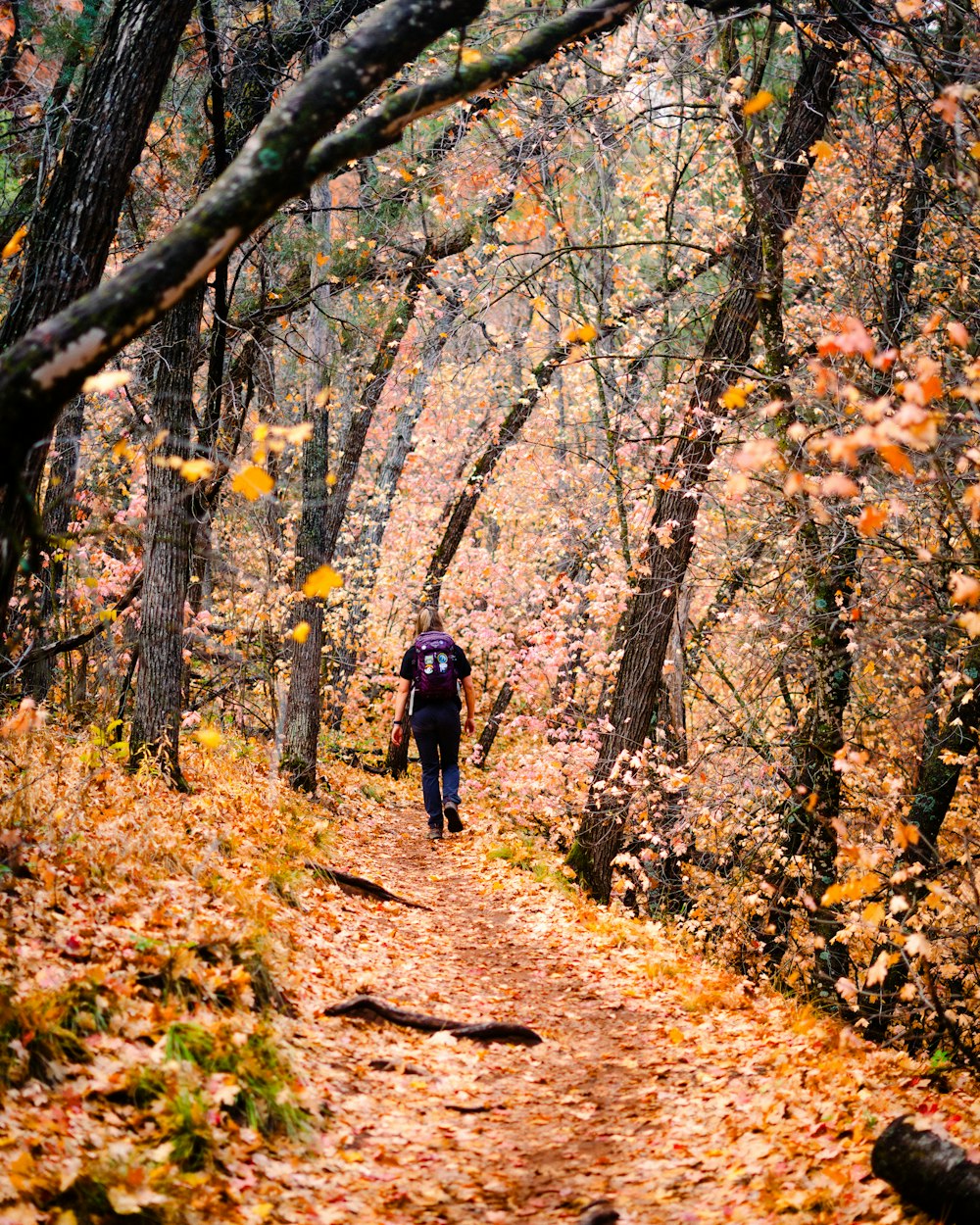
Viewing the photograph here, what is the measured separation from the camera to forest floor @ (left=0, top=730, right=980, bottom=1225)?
146 inches

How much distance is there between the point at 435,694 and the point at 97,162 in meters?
7.02

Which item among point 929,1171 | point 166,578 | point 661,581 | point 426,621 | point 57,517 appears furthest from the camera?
point 426,621

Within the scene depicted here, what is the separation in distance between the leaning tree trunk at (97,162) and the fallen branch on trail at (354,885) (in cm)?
456

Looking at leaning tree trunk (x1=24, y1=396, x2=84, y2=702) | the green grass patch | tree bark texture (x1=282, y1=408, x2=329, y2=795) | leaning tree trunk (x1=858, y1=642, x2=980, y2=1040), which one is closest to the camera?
leaning tree trunk (x1=858, y1=642, x2=980, y2=1040)

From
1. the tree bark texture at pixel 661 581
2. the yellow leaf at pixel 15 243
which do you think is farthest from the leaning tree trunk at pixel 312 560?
the yellow leaf at pixel 15 243

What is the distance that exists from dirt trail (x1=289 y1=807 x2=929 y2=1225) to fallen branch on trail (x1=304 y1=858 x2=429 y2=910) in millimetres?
289

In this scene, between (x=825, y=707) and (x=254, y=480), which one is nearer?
(x=254, y=480)

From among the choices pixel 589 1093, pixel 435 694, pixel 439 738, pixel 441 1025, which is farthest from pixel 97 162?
pixel 439 738

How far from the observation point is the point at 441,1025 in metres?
5.81

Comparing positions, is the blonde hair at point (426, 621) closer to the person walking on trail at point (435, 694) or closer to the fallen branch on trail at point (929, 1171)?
the person walking on trail at point (435, 694)

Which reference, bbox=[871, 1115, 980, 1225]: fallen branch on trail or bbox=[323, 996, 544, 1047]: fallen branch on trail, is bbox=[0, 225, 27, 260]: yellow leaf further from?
bbox=[871, 1115, 980, 1225]: fallen branch on trail

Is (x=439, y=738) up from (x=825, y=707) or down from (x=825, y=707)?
down

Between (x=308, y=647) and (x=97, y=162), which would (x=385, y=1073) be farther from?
(x=308, y=647)

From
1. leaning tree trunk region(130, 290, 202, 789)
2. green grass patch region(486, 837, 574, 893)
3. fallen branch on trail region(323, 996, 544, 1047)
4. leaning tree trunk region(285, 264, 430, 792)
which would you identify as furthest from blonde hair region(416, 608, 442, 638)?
fallen branch on trail region(323, 996, 544, 1047)
